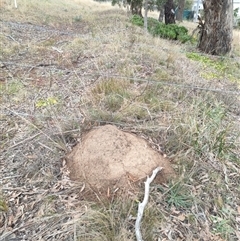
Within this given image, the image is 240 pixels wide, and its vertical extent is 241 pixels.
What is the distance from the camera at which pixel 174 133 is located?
2184 millimetres

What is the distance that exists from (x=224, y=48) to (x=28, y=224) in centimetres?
535

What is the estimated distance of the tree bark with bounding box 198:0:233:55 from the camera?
18.0 ft

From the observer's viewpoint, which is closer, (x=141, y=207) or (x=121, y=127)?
(x=141, y=207)

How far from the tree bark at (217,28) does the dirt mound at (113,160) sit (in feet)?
14.5

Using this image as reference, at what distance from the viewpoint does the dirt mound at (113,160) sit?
5.76 feet

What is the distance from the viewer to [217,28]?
5613 mm

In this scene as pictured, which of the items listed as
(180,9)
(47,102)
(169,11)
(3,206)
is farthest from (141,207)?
(180,9)

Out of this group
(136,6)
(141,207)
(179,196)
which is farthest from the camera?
(136,6)

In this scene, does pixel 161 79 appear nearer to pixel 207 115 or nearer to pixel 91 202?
pixel 207 115

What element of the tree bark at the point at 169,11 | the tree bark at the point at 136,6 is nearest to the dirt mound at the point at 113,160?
the tree bark at the point at 169,11

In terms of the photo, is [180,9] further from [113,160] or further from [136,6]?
[113,160]

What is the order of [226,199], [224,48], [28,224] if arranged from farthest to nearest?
1. [224,48]
2. [226,199]
3. [28,224]

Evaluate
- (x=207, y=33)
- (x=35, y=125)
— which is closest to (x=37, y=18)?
(x=207, y=33)

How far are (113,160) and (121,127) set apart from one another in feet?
1.67
